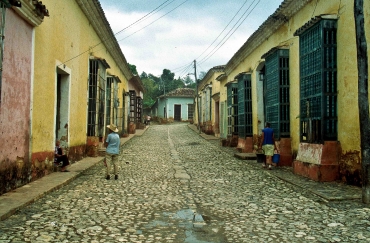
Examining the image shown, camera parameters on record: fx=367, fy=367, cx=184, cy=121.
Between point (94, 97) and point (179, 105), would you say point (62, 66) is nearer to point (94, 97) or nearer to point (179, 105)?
point (94, 97)

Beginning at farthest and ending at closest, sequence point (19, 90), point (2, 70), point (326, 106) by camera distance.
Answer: point (326, 106) < point (19, 90) < point (2, 70)

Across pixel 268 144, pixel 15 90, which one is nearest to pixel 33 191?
pixel 15 90

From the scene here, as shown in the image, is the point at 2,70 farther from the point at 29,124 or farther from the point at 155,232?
the point at 155,232

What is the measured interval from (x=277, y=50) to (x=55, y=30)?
19.6 ft

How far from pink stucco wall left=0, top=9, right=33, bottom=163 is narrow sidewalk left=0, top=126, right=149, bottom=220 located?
552mm

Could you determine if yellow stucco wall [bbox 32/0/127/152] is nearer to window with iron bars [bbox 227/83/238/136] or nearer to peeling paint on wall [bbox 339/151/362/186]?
peeling paint on wall [bbox 339/151/362/186]

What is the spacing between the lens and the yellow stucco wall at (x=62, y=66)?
734 cm

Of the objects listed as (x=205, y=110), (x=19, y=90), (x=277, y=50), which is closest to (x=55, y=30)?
(x=19, y=90)

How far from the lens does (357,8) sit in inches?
223

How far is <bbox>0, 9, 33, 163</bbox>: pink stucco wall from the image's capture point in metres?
5.68

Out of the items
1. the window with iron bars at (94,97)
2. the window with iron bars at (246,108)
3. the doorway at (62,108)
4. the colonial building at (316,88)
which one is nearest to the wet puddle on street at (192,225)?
the colonial building at (316,88)

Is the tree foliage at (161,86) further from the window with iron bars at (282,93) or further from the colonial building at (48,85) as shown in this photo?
the window with iron bars at (282,93)

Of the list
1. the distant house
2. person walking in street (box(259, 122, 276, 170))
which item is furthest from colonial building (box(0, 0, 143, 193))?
the distant house

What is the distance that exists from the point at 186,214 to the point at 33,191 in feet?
8.90
